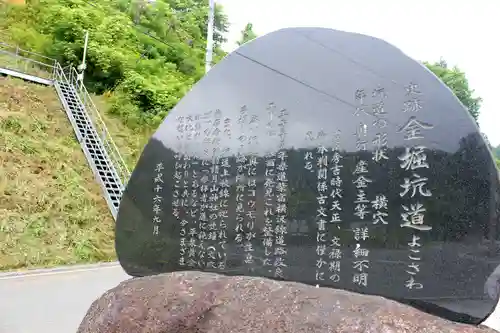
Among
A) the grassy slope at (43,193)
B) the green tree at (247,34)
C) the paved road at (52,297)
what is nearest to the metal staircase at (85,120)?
the grassy slope at (43,193)

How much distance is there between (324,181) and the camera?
3031mm

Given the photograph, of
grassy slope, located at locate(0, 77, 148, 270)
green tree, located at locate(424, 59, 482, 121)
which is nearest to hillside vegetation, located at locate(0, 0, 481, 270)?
grassy slope, located at locate(0, 77, 148, 270)

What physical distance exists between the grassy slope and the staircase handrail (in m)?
0.87

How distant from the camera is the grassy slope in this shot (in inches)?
328

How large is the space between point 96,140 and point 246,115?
8917mm

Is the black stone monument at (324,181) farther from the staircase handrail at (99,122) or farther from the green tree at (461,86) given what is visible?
the green tree at (461,86)

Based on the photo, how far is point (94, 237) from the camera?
9.42 meters

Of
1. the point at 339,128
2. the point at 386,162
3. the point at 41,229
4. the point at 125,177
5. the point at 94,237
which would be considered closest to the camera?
the point at 386,162

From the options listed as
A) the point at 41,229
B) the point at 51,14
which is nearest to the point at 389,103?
the point at 41,229

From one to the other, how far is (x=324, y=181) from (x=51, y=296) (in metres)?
4.96

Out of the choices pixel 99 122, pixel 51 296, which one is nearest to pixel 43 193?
pixel 51 296

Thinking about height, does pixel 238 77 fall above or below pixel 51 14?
below

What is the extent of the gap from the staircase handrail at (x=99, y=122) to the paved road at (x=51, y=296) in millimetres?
3147

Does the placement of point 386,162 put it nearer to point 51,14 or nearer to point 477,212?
point 477,212
